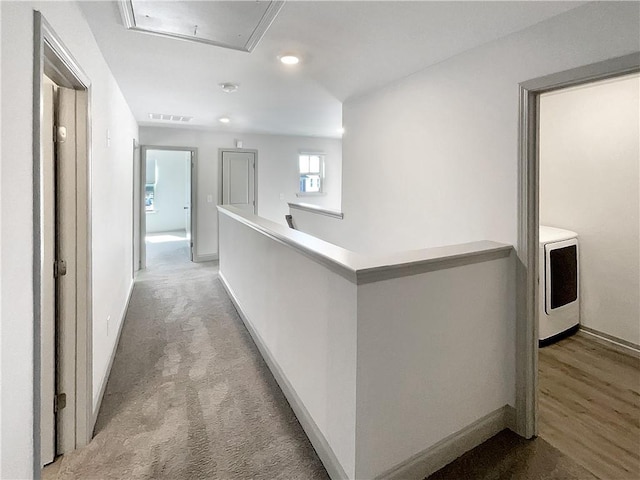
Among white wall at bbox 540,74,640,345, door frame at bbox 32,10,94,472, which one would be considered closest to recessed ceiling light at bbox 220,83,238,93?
door frame at bbox 32,10,94,472

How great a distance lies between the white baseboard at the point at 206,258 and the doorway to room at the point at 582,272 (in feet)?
16.9

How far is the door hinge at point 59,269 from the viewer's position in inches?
71.4

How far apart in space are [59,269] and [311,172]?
5.91 m

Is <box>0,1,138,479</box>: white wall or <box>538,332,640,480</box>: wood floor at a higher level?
<box>0,1,138,479</box>: white wall

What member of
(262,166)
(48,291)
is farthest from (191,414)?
(262,166)

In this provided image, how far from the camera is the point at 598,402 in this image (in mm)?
2324

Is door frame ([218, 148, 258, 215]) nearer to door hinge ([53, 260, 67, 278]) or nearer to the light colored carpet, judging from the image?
the light colored carpet

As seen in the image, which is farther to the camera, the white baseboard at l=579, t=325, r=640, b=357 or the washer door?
the washer door

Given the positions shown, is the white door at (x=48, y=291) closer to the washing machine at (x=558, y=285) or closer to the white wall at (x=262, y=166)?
the washing machine at (x=558, y=285)

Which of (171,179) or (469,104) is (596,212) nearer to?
(469,104)

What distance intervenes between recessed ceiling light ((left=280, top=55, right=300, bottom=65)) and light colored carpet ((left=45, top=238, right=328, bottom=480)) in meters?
2.28

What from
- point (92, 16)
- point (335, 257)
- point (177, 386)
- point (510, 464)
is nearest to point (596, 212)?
point (510, 464)

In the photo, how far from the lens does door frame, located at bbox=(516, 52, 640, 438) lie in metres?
1.96

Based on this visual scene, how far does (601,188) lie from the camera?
3.12m
